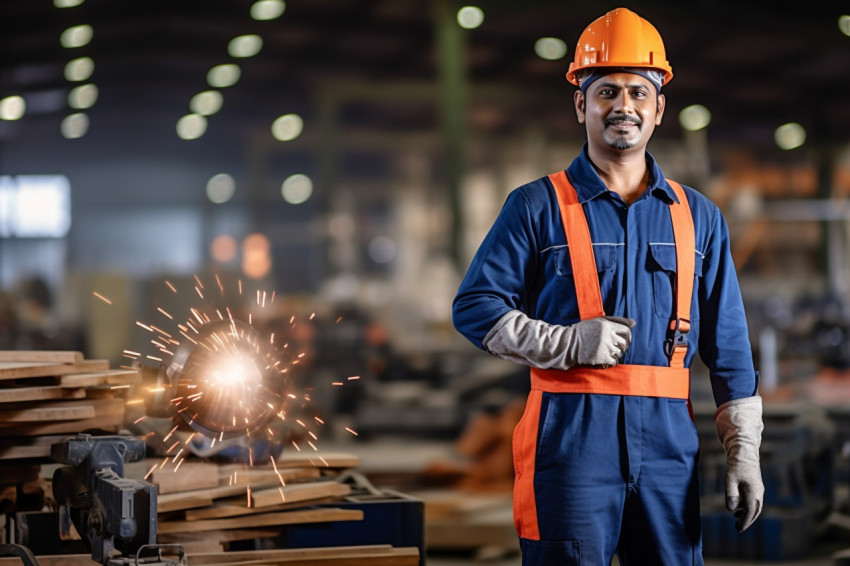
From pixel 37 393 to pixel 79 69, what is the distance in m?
16.4

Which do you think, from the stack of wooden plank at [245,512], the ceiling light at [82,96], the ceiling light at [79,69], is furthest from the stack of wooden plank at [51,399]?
the ceiling light at [82,96]

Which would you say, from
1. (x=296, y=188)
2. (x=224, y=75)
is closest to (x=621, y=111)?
(x=224, y=75)

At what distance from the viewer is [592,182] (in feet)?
8.17

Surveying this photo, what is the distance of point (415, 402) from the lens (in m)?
10.1

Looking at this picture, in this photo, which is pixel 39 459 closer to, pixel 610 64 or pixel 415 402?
pixel 610 64

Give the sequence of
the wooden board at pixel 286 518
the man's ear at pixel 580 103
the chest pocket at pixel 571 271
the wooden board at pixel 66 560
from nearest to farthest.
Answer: the chest pocket at pixel 571 271 < the man's ear at pixel 580 103 < the wooden board at pixel 66 560 < the wooden board at pixel 286 518

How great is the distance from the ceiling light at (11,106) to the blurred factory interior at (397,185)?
0.17 ft

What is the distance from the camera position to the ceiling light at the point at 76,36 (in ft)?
49.5

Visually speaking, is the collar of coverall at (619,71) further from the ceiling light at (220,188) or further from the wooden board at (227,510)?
the ceiling light at (220,188)

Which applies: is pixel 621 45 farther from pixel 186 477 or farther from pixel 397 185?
pixel 397 185

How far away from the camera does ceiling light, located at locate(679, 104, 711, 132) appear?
18953 mm

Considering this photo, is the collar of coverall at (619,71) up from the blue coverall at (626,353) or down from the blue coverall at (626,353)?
up

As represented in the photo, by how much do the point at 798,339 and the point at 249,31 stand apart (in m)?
9.40

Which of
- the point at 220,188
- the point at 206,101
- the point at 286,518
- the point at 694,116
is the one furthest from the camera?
the point at 220,188
